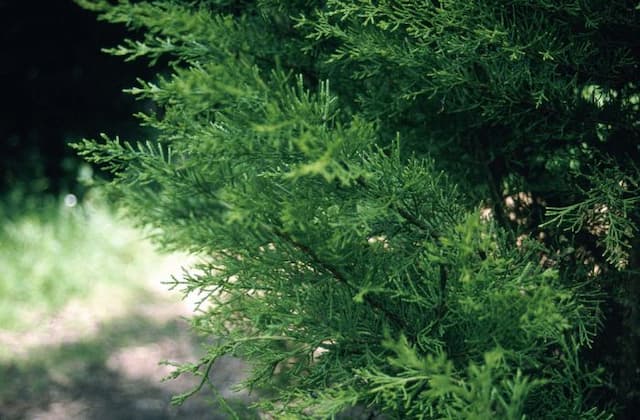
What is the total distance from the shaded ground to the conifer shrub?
1.99 meters

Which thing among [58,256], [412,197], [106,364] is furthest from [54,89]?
[412,197]

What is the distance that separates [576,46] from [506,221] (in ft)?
2.42

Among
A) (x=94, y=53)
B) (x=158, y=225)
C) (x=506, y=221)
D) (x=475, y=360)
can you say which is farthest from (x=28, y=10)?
(x=475, y=360)

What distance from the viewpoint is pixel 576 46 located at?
6.61 ft

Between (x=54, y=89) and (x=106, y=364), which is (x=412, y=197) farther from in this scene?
(x=54, y=89)

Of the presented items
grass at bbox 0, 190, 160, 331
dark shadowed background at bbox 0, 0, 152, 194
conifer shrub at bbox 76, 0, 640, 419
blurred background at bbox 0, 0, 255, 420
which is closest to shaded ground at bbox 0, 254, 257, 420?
blurred background at bbox 0, 0, 255, 420

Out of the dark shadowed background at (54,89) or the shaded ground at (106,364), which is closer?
the shaded ground at (106,364)

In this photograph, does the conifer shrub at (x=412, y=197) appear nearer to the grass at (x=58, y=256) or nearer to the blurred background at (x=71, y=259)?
the blurred background at (x=71, y=259)

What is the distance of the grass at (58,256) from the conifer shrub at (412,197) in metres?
3.13

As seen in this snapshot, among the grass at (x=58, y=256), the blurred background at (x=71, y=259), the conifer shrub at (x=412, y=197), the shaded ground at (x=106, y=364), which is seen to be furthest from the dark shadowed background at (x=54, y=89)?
the conifer shrub at (x=412, y=197)

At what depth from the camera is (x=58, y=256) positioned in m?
5.64

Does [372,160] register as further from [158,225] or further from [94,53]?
[94,53]

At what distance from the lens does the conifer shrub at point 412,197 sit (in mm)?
1605

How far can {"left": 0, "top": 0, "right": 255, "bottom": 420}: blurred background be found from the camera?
4293 mm
